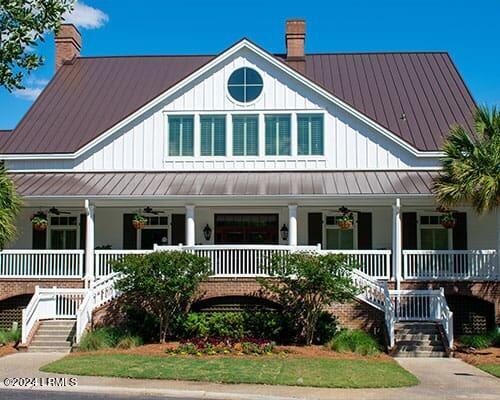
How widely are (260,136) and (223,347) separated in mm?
8601

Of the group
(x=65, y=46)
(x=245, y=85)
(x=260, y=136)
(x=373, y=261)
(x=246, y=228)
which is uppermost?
(x=65, y=46)

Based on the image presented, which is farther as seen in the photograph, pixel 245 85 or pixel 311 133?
pixel 245 85

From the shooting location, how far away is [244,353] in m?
18.5

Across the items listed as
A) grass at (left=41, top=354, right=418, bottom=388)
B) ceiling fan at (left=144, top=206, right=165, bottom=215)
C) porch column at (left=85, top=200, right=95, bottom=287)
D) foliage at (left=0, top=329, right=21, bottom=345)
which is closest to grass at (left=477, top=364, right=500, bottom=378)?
grass at (left=41, top=354, right=418, bottom=388)

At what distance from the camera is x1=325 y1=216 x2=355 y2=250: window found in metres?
25.4

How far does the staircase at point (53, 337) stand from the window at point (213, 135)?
7.68 metres

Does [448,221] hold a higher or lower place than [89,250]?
higher

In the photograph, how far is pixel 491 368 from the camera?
1669 cm

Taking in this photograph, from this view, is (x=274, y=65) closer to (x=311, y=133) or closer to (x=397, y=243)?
(x=311, y=133)

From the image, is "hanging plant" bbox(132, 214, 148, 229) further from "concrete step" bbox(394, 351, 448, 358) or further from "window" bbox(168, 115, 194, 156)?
"concrete step" bbox(394, 351, 448, 358)

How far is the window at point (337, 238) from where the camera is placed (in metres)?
25.4

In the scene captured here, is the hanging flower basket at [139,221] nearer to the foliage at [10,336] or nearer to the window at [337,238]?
the foliage at [10,336]

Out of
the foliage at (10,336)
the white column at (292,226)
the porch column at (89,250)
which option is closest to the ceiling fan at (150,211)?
the porch column at (89,250)

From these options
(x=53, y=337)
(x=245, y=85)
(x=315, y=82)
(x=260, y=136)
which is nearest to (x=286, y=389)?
(x=53, y=337)
